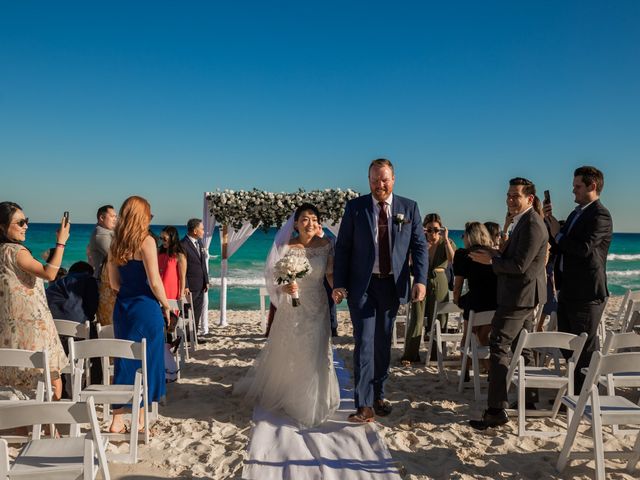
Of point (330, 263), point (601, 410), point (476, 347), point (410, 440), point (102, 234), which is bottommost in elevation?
point (410, 440)

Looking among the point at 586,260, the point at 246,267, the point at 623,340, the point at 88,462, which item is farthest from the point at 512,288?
the point at 246,267

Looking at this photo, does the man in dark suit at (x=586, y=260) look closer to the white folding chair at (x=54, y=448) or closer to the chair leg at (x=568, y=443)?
the chair leg at (x=568, y=443)

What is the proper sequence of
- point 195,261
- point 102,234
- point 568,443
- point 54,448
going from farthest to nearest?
point 195,261 → point 102,234 → point 568,443 → point 54,448

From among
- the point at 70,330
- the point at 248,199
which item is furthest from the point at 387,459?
the point at 248,199

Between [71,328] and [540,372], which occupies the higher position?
[71,328]

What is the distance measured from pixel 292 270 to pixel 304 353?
0.79 metres

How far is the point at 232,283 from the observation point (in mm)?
26078

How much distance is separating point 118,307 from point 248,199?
18.7ft

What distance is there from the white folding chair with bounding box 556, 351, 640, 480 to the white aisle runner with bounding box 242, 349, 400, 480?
1236mm

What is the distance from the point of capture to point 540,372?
4.35m

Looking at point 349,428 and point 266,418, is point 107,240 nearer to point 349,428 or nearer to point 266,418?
point 266,418

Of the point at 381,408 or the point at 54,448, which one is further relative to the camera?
the point at 381,408

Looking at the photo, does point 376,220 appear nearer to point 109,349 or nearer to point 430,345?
point 109,349

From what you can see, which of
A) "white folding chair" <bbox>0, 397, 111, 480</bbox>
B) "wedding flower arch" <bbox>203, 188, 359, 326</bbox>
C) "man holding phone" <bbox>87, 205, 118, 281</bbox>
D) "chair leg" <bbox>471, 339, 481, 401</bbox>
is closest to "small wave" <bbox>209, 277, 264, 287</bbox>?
"wedding flower arch" <bbox>203, 188, 359, 326</bbox>
